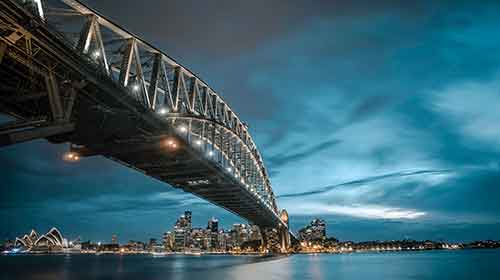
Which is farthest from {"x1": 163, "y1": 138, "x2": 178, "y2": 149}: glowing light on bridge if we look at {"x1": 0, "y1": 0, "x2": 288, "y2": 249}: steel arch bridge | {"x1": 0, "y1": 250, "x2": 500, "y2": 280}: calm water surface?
{"x1": 0, "y1": 250, "x2": 500, "y2": 280}: calm water surface

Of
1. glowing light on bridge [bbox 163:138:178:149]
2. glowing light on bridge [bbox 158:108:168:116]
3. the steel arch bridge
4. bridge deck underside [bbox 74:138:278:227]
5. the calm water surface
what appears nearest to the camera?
the steel arch bridge

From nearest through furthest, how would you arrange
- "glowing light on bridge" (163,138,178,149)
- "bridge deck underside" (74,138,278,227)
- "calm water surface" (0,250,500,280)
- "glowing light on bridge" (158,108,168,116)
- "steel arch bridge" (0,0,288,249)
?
1. "steel arch bridge" (0,0,288,249)
2. "glowing light on bridge" (158,108,168,116)
3. "glowing light on bridge" (163,138,178,149)
4. "bridge deck underside" (74,138,278,227)
5. "calm water surface" (0,250,500,280)

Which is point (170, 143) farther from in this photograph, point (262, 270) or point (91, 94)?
point (262, 270)

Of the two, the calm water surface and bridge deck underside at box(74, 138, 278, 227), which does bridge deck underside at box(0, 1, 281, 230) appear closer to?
bridge deck underside at box(74, 138, 278, 227)

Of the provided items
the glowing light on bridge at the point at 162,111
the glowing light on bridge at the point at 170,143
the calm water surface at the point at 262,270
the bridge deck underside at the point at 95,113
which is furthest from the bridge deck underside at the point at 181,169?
the calm water surface at the point at 262,270

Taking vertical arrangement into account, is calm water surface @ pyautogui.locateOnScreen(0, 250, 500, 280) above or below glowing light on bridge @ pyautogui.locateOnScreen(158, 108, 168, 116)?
below

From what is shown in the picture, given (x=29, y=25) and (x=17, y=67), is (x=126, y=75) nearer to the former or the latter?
(x=17, y=67)

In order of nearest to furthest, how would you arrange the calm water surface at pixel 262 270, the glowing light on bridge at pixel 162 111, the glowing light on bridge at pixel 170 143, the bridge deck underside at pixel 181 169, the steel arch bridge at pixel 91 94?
1. the steel arch bridge at pixel 91 94
2. the glowing light on bridge at pixel 162 111
3. the glowing light on bridge at pixel 170 143
4. the bridge deck underside at pixel 181 169
5. the calm water surface at pixel 262 270

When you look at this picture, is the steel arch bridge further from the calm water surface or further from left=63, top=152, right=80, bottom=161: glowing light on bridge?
the calm water surface

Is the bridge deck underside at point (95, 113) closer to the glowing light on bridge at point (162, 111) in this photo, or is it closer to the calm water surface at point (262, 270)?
the glowing light on bridge at point (162, 111)

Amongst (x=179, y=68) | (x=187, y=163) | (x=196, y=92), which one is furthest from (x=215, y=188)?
(x=179, y=68)

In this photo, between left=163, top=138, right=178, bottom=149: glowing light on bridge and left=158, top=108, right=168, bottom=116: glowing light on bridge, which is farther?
left=163, top=138, right=178, bottom=149: glowing light on bridge

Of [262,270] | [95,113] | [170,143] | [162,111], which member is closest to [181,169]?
[170,143]

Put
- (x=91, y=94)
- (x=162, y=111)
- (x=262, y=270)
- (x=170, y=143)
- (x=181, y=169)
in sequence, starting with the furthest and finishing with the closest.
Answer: (x=262, y=270) < (x=181, y=169) < (x=170, y=143) < (x=162, y=111) < (x=91, y=94)
